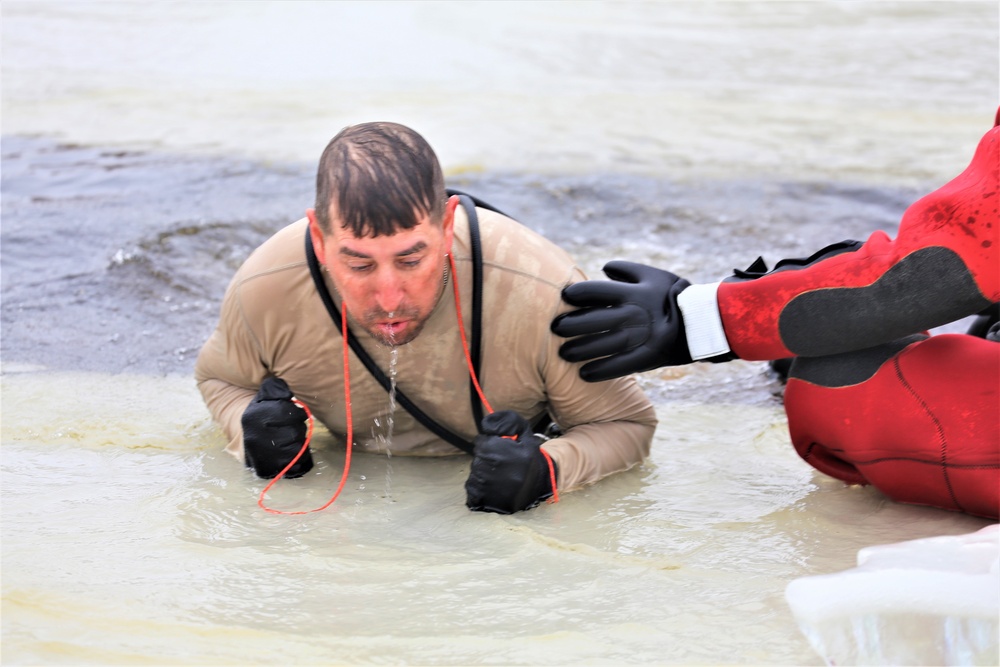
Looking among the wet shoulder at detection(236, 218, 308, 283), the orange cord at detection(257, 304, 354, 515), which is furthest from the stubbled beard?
the wet shoulder at detection(236, 218, 308, 283)

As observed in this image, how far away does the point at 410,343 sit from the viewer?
3.09 m

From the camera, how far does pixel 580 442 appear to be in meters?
3.16

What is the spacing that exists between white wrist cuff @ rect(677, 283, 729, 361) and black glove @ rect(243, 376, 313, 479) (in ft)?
3.61

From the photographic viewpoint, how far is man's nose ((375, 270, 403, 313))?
2713 millimetres

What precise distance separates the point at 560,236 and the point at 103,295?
7.80 ft

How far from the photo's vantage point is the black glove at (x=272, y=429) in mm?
3000

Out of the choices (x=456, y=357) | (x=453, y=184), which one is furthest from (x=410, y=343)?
(x=453, y=184)

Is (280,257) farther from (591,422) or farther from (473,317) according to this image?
(591,422)

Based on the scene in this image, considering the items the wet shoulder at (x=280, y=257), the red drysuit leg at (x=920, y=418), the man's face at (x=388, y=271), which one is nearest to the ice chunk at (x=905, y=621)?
the red drysuit leg at (x=920, y=418)

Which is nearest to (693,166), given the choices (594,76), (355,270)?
(594,76)

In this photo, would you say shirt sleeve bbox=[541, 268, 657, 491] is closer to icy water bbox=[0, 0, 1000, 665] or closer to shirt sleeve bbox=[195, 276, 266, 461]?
icy water bbox=[0, 0, 1000, 665]

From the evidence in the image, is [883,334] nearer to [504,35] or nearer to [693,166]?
[693,166]

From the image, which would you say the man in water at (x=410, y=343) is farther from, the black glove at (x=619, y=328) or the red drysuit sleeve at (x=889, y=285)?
the red drysuit sleeve at (x=889, y=285)

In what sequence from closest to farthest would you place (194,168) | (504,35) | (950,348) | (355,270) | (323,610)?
(323,610)
(355,270)
(950,348)
(194,168)
(504,35)
